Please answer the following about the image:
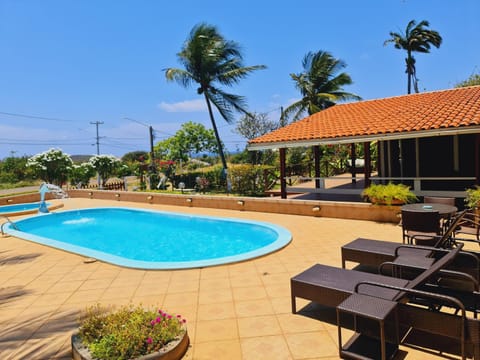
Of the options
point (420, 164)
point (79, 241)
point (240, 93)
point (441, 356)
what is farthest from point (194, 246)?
point (240, 93)

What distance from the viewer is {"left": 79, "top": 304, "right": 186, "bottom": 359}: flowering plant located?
3324 millimetres

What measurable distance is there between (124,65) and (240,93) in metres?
12.7

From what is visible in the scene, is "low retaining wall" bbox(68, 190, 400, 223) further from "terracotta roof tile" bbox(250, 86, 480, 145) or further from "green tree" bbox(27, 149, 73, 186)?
"green tree" bbox(27, 149, 73, 186)

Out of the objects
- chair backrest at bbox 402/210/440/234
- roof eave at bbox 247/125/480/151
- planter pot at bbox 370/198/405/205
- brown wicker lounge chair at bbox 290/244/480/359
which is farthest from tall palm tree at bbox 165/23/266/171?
brown wicker lounge chair at bbox 290/244/480/359

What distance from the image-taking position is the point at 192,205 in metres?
15.9

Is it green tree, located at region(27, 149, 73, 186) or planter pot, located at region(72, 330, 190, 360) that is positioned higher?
green tree, located at region(27, 149, 73, 186)

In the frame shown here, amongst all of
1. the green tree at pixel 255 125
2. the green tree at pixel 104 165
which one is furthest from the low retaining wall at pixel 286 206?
the green tree at pixel 255 125

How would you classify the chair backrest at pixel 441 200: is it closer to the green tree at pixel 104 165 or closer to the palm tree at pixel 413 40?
the green tree at pixel 104 165

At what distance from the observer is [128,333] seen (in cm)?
343

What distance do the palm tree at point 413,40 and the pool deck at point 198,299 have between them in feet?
105

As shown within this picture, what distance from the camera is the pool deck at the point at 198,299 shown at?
3860 mm

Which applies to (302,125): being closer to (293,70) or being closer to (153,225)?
(153,225)

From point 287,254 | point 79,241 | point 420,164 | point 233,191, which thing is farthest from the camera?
point 233,191

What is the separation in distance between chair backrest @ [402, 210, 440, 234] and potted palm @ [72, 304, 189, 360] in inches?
193
